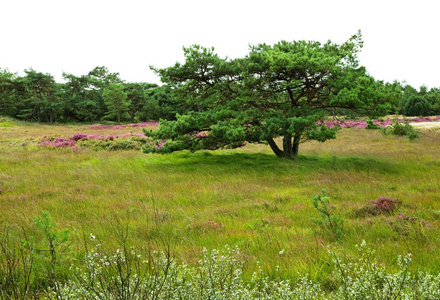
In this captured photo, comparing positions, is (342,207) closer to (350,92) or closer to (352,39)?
(350,92)

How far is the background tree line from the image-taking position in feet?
170

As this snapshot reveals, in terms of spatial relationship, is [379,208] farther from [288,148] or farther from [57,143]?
[57,143]

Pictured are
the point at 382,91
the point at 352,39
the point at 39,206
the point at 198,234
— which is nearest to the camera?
the point at 198,234

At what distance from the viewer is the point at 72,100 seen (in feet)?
184

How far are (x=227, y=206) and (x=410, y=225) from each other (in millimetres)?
3547

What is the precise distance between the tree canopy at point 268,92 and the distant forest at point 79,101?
39.8 meters

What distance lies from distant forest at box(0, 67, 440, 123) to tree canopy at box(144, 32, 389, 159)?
3984 centimetres

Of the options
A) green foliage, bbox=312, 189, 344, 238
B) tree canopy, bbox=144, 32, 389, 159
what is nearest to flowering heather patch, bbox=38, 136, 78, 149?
tree canopy, bbox=144, 32, 389, 159

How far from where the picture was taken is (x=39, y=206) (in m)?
6.10

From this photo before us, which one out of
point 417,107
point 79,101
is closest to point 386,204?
point 79,101

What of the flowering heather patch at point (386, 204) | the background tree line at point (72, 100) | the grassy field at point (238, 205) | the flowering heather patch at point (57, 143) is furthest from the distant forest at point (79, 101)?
the flowering heather patch at point (386, 204)

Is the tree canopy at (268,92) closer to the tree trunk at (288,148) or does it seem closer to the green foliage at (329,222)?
the tree trunk at (288,148)

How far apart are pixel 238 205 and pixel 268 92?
776cm

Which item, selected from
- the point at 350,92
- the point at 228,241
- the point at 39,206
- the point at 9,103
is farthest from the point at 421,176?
the point at 9,103
